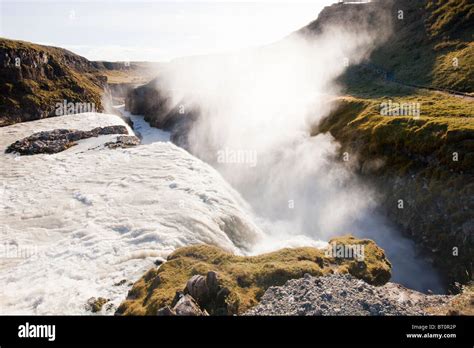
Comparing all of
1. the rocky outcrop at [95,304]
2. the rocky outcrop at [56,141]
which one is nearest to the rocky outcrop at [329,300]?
the rocky outcrop at [95,304]

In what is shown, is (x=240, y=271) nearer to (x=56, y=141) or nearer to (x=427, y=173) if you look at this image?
(x=427, y=173)

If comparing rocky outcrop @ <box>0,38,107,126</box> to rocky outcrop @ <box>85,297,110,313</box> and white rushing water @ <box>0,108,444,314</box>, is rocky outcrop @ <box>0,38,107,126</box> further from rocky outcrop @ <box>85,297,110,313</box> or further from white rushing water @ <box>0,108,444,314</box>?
rocky outcrop @ <box>85,297,110,313</box>

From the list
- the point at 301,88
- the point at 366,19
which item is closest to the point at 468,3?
the point at 366,19

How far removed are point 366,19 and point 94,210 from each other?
96.9 meters

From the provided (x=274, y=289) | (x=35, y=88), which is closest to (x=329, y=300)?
(x=274, y=289)

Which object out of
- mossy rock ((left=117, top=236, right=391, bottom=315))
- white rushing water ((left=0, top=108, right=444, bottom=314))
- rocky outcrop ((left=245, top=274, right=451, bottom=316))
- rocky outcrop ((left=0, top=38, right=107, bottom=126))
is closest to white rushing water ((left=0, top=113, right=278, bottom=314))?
Result: white rushing water ((left=0, top=108, right=444, bottom=314))

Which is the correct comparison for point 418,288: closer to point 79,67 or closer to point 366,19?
point 366,19

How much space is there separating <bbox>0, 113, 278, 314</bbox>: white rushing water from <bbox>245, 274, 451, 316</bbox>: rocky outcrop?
398 inches

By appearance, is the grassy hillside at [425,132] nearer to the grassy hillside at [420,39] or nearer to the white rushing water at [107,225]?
the grassy hillside at [420,39]

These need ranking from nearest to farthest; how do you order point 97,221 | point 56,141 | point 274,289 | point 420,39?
point 274,289
point 97,221
point 56,141
point 420,39

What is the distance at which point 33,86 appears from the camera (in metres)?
89.6

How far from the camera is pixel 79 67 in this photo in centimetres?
15225

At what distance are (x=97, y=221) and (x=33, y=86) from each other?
7171cm

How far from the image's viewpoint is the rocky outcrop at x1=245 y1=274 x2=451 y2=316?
17.6 metres
